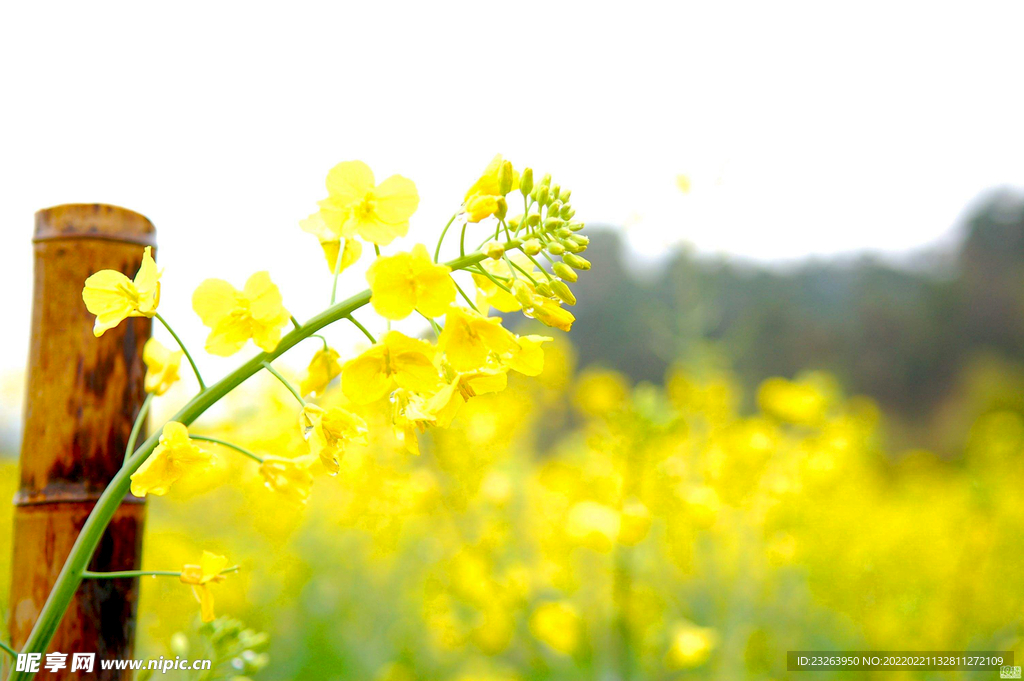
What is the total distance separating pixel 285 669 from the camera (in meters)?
2.45

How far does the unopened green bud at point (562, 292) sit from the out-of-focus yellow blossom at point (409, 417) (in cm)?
20

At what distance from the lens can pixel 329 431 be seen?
69 centimetres

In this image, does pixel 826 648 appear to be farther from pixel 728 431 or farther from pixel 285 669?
pixel 285 669

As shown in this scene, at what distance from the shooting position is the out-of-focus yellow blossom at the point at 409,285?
0.62m

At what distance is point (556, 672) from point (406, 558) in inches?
49.9

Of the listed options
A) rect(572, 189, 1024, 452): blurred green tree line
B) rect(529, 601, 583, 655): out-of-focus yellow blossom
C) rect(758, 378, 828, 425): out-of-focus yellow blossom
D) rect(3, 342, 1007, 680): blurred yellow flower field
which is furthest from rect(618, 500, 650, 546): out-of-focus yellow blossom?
rect(572, 189, 1024, 452): blurred green tree line

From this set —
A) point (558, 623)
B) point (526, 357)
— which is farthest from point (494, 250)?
point (558, 623)

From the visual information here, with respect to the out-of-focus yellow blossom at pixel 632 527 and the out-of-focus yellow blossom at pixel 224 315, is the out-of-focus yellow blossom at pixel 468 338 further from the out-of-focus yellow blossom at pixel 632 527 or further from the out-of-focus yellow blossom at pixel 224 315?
the out-of-focus yellow blossom at pixel 632 527

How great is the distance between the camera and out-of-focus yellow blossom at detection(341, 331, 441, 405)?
2.20 ft

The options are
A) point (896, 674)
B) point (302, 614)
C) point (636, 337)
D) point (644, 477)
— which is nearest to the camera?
point (644, 477)

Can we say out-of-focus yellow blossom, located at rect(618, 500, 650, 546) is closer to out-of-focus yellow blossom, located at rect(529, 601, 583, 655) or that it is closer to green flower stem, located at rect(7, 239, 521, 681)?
out-of-focus yellow blossom, located at rect(529, 601, 583, 655)

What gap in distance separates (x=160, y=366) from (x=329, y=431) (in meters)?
0.25

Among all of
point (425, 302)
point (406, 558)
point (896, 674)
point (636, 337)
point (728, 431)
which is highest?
point (636, 337)

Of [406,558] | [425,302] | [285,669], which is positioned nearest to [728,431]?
Result: [406,558]
